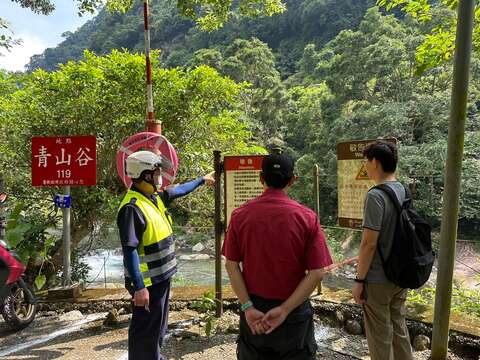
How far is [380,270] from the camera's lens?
2502 millimetres

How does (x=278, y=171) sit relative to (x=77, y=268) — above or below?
above

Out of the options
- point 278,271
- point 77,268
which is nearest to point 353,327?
point 278,271

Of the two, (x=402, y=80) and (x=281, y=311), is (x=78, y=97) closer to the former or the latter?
(x=281, y=311)

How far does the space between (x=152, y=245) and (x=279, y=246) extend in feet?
3.60

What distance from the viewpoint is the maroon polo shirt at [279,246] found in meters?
1.91

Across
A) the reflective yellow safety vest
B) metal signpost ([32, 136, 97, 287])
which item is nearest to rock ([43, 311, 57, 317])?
metal signpost ([32, 136, 97, 287])

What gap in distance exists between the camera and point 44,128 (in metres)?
6.20

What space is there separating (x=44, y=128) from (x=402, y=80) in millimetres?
17641

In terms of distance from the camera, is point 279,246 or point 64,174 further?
point 64,174

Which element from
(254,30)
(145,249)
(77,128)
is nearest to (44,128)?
(77,128)

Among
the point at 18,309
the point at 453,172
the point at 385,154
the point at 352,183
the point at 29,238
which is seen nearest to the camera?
the point at 385,154

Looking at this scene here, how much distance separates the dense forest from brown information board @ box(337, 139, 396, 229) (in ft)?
2.56

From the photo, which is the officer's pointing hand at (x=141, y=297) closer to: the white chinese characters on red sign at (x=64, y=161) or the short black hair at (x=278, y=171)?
the short black hair at (x=278, y=171)

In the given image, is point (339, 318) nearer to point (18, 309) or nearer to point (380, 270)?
point (380, 270)
